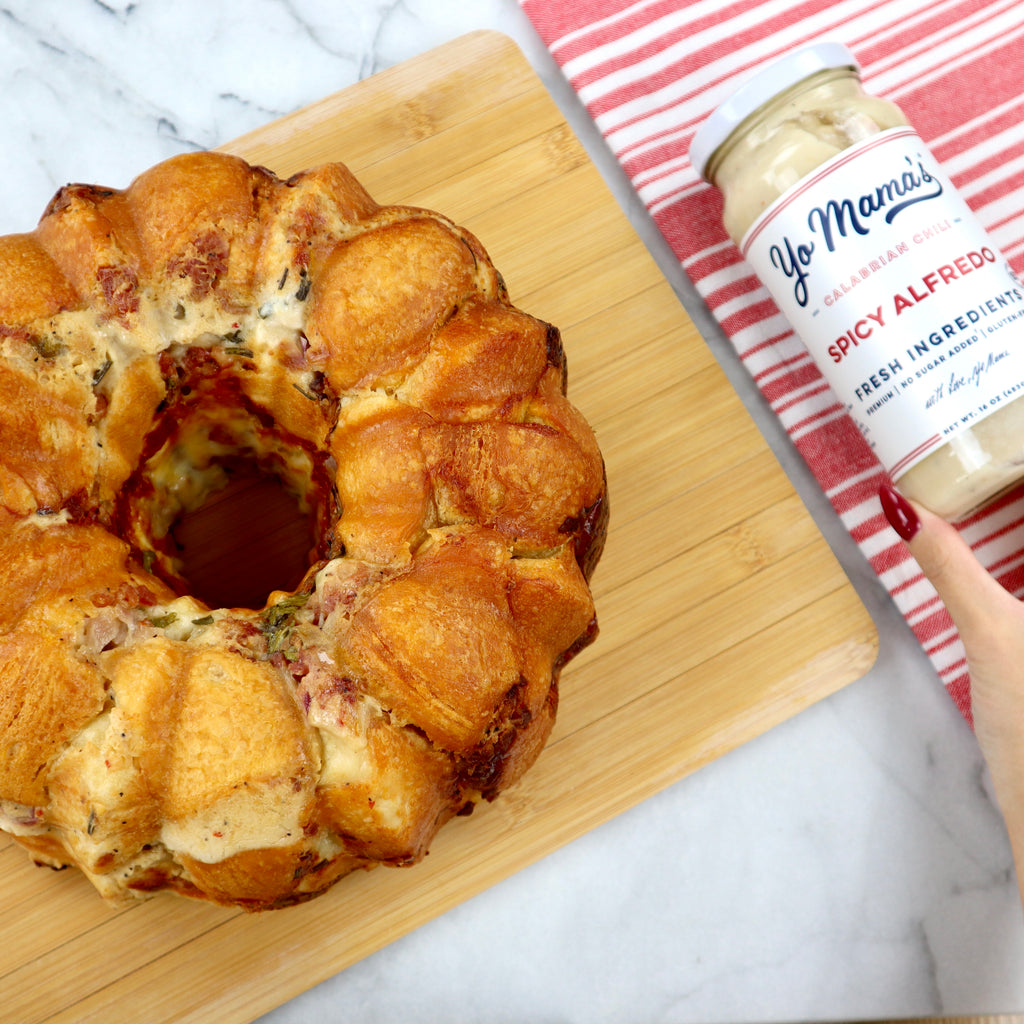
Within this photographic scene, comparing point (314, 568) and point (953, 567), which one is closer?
point (314, 568)

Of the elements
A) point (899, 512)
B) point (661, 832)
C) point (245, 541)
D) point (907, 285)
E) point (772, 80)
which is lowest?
point (661, 832)

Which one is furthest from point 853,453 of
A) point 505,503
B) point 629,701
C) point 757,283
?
point 505,503

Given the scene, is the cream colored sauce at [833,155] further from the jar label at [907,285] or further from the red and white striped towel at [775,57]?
the red and white striped towel at [775,57]

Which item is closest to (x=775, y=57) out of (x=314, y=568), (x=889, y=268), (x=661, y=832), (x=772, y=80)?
(x=772, y=80)

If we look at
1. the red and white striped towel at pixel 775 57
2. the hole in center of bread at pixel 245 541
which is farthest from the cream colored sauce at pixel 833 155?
the hole in center of bread at pixel 245 541

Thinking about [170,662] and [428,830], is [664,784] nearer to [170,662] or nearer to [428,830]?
[428,830]

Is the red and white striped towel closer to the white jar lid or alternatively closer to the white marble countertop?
the white marble countertop

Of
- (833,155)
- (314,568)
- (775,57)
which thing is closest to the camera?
(314,568)

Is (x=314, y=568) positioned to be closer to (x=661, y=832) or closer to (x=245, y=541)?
(x=245, y=541)
